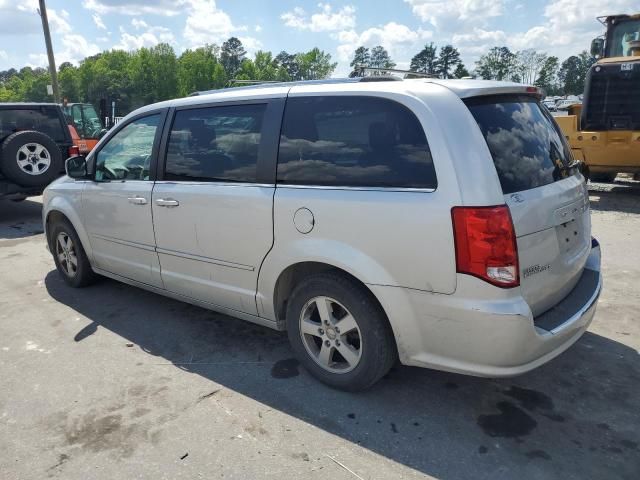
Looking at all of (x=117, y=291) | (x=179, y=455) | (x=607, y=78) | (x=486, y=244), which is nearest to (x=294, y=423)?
(x=179, y=455)

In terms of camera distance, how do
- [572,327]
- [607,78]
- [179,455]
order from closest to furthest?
[179,455]
[572,327]
[607,78]

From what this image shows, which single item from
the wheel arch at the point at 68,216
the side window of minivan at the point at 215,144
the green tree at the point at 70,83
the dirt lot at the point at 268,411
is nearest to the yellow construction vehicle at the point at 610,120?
the dirt lot at the point at 268,411

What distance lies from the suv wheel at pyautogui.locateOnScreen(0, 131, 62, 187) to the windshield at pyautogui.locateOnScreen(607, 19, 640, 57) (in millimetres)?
10837

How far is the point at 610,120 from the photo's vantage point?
30.9 feet

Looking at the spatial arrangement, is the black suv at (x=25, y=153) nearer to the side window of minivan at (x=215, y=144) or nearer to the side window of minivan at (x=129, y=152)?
the side window of minivan at (x=129, y=152)

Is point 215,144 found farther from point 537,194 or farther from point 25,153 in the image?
point 25,153

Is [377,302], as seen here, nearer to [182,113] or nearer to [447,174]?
[447,174]

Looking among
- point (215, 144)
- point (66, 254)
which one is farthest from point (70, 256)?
point (215, 144)

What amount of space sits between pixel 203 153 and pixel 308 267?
1.21 metres

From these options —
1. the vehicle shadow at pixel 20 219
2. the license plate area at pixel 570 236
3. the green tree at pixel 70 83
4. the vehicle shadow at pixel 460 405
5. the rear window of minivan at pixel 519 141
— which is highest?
the green tree at pixel 70 83

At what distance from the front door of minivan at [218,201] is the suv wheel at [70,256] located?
1.43 meters

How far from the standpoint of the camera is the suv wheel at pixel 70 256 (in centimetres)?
510

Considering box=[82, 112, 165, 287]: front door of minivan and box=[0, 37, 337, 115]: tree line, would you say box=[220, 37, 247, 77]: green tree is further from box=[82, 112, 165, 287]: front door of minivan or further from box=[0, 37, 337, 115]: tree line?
box=[82, 112, 165, 287]: front door of minivan

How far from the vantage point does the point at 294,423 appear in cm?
298
